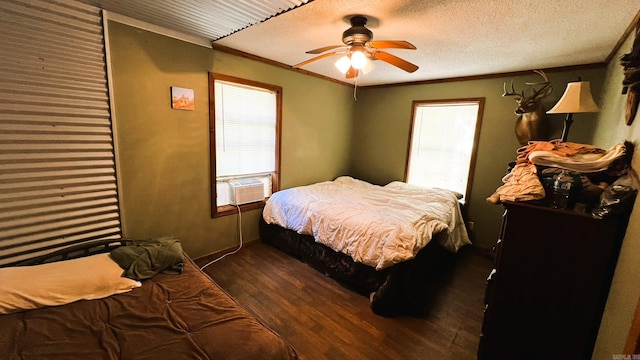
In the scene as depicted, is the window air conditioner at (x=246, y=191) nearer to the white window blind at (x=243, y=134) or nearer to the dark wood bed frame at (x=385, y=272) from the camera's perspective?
the white window blind at (x=243, y=134)

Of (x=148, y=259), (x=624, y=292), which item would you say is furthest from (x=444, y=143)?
(x=148, y=259)

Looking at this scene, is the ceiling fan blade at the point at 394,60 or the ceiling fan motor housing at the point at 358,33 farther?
the ceiling fan blade at the point at 394,60

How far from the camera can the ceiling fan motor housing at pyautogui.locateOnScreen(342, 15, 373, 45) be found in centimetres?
179

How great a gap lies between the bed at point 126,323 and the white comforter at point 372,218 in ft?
3.53

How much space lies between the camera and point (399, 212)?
2523 millimetres

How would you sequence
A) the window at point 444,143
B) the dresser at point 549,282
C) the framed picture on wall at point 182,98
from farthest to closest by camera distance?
the window at point 444,143 → the framed picture on wall at point 182,98 → the dresser at point 549,282

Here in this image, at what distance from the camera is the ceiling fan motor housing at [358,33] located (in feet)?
5.87

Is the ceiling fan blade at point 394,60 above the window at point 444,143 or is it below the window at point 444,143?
above

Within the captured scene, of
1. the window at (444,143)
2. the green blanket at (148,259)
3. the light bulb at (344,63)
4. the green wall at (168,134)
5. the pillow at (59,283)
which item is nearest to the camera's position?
the pillow at (59,283)

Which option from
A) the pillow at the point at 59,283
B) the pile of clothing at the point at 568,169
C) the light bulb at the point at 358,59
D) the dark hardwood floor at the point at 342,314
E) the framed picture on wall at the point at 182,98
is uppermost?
the light bulb at the point at 358,59

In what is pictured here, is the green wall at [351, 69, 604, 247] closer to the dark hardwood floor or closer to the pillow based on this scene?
the dark hardwood floor

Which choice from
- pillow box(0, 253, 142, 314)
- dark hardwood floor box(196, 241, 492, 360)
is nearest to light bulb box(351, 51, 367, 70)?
dark hardwood floor box(196, 241, 492, 360)

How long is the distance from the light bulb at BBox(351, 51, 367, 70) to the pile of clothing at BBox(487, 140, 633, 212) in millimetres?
1232

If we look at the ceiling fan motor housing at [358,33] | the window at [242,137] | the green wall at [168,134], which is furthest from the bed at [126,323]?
the ceiling fan motor housing at [358,33]
